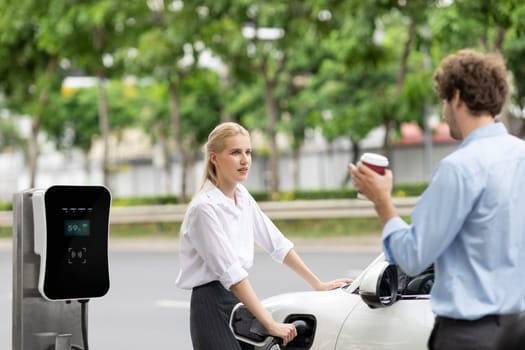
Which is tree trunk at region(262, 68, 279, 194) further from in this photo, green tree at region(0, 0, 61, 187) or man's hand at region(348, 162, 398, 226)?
man's hand at region(348, 162, 398, 226)

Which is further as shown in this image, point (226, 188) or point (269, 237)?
point (269, 237)

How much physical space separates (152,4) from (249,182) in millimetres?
30708

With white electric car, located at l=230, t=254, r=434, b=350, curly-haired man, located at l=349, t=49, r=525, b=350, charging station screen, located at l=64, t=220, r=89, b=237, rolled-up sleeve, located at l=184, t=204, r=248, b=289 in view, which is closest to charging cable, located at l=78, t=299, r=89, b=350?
charging station screen, located at l=64, t=220, r=89, b=237

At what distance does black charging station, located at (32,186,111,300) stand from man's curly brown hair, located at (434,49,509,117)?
2.13 meters

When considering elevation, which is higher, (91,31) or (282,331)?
(91,31)

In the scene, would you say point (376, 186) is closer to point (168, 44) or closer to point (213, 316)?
point (213, 316)

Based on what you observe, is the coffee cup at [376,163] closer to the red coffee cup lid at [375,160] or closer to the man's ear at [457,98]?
the red coffee cup lid at [375,160]

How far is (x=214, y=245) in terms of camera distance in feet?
13.1

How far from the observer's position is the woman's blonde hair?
163 inches

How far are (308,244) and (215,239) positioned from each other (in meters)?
14.7

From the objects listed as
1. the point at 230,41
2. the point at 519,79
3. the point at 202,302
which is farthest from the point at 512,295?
the point at 519,79

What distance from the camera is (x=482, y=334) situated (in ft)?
10.0

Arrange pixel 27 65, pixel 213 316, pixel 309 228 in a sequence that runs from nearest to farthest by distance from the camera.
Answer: pixel 213 316, pixel 309 228, pixel 27 65

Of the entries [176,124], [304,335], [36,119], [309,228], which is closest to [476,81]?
[304,335]
